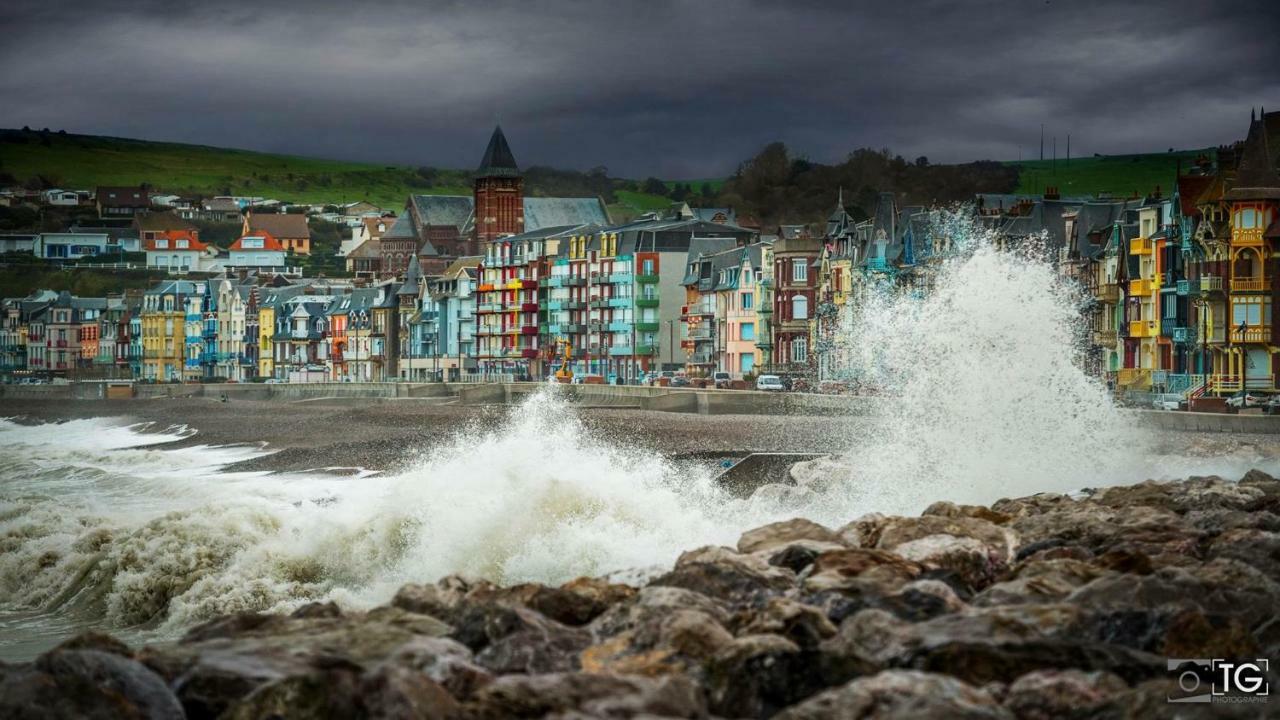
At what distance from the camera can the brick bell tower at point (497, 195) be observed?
178m

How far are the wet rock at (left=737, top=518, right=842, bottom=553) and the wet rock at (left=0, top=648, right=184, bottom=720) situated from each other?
722cm

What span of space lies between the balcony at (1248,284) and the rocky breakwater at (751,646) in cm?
3992

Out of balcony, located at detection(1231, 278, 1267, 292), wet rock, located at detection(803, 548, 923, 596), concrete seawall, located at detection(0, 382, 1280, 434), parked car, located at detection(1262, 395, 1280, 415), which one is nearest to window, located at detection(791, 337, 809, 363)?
concrete seawall, located at detection(0, 382, 1280, 434)

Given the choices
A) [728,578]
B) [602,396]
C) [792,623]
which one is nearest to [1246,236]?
[602,396]

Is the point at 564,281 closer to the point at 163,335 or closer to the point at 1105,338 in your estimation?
the point at 163,335

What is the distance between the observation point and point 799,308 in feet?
289

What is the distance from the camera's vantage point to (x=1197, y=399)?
44.0m

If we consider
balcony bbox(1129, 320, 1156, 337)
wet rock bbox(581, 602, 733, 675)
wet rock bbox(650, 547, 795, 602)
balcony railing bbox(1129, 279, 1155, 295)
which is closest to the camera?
wet rock bbox(581, 602, 733, 675)

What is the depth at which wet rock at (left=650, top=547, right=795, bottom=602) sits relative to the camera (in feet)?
40.1

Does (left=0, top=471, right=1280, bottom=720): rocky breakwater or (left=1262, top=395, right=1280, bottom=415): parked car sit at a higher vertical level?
(left=0, top=471, right=1280, bottom=720): rocky breakwater

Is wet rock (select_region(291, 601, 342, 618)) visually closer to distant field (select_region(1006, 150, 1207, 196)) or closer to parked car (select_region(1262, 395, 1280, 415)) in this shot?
parked car (select_region(1262, 395, 1280, 415))

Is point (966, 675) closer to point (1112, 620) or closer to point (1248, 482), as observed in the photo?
point (1112, 620)

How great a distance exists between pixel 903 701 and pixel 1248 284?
47.0 metres

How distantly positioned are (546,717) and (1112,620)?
4.09m
